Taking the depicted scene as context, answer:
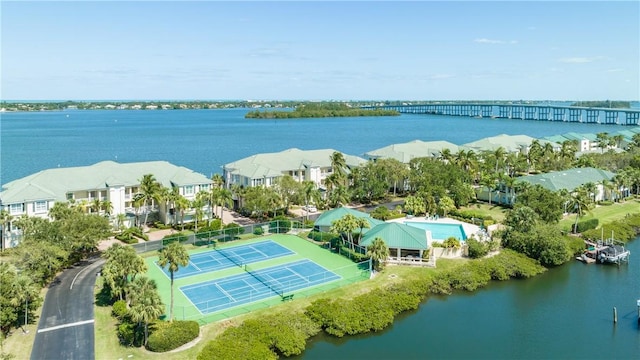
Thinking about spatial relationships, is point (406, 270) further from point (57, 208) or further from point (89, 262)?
point (57, 208)

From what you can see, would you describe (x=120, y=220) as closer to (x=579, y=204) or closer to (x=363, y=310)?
(x=363, y=310)

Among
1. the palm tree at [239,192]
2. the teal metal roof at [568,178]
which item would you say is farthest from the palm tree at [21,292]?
the teal metal roof at [568,178]

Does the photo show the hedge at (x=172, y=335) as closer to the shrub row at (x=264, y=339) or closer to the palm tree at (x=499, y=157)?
the shrub row at (x=264, y=339)

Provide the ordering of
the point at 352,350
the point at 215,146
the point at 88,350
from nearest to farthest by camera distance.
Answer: the point at 88,350 < the point at 352,350 < the point at 215,146

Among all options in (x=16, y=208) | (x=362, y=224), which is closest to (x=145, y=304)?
(x=362, y=224)

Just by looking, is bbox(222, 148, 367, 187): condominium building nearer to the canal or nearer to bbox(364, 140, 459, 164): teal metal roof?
bbox(364, 140, 459, 164): teal metal roof

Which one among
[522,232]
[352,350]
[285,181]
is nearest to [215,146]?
[285,181]
